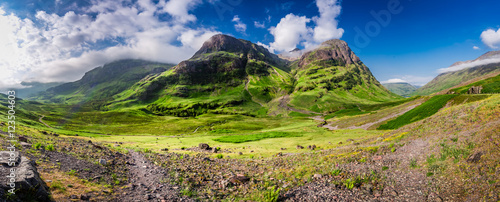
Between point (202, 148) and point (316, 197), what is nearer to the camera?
point (316, 197)

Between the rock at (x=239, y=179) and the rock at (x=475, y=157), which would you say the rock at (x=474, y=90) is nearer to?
the rock at (x=475, y=157)

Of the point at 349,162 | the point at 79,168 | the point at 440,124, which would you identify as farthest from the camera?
the point at 440,124

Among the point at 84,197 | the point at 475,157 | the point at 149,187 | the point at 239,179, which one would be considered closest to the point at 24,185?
the point at 84,197

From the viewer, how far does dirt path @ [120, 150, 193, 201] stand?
43.3ft

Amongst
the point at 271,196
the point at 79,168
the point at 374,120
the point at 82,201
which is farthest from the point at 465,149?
the point at 374,120

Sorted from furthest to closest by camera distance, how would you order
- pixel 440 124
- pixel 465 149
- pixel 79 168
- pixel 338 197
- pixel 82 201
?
pixel 440 124
pixel 79 168
pixel 465 149
pixel 338 197
pixel 82 201

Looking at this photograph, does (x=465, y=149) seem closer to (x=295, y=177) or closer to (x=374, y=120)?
(x=295, y=177)

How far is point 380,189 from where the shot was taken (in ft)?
45.1

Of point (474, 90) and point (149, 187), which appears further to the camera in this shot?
point (474, 90)

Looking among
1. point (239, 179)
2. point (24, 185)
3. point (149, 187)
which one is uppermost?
point (24, 185)

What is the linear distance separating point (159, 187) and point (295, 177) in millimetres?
12160

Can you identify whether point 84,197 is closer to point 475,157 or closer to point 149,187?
point 149,187

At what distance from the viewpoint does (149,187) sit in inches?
595

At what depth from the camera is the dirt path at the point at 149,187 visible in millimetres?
13184
